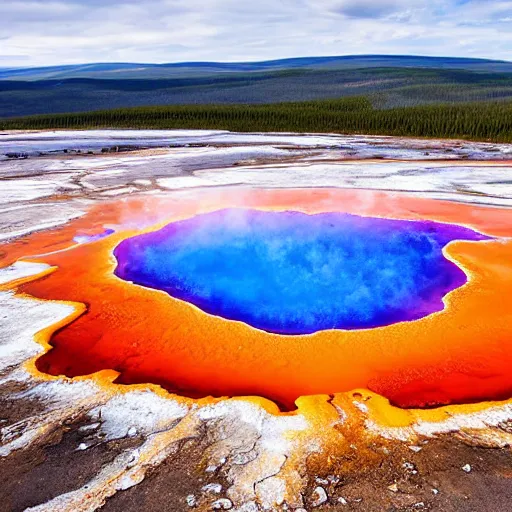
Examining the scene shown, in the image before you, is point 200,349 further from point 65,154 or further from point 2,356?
point 65,154

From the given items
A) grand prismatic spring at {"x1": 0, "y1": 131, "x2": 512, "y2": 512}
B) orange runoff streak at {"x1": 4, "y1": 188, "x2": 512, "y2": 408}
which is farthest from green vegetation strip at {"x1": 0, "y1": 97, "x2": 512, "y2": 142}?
orange runoff streak at {"x1": 4, "y1": 188, "x2": 512, "y2": 408}

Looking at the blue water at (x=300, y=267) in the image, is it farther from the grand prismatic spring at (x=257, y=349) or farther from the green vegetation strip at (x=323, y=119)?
the green vegetation strip at (x=323, y=119)

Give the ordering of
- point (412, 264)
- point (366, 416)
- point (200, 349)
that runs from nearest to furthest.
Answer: point (366, 416) < point (200, 349) < point (412, 264)

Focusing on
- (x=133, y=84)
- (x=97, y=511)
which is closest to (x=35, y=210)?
(x=97, y=511)

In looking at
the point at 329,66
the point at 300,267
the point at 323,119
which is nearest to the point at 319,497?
the point at 300,267

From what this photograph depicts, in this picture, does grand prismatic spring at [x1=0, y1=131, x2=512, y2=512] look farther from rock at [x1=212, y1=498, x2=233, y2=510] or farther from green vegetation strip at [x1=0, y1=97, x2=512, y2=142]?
green vegetation strip at [x1=0, y1=97, x2=512, y2=142]

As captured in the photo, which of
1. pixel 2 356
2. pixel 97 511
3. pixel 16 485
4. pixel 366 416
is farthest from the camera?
pixel 2 356
